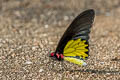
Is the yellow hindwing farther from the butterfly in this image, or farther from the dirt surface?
the dirt surface

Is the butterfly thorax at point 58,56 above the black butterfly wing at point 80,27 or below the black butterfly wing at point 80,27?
below

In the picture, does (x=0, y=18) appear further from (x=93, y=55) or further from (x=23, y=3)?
(x=93, y=55)

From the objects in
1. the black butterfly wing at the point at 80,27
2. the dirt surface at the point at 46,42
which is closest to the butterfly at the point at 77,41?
the black butterfly wing at the point at 80,27

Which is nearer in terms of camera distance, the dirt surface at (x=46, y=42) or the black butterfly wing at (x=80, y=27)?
the black butterfly wing at (x=80, y=27)

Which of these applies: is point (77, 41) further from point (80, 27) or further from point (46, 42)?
point (46, 42)

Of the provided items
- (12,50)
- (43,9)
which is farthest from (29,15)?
(12,50)

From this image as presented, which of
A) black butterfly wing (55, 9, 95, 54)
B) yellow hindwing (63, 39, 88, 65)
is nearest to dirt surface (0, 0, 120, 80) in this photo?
yellow hindwing (63, 39, 88, 65)

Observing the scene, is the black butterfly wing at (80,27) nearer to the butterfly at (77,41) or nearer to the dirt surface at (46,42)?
the butterfly at (77,41)
